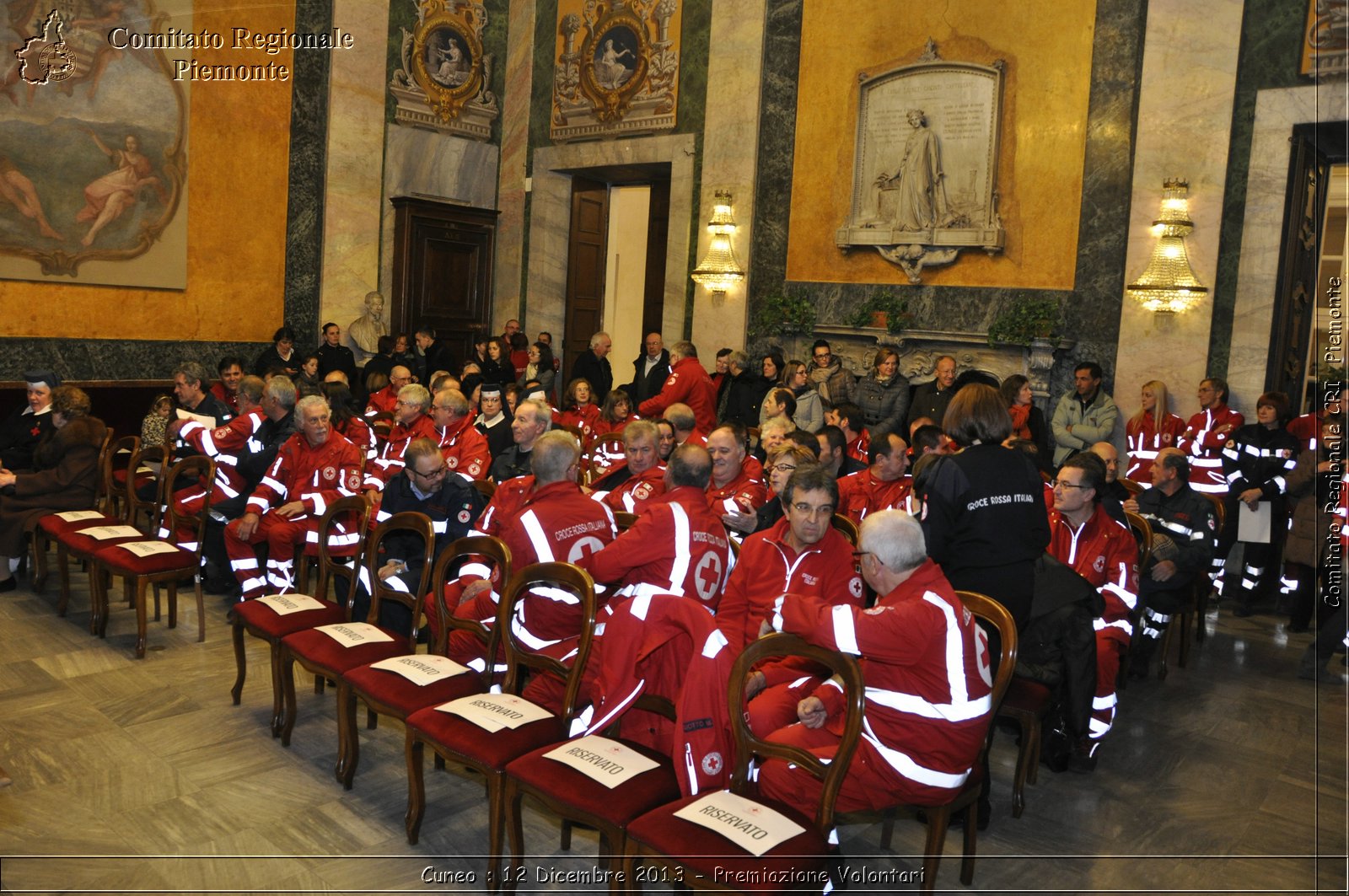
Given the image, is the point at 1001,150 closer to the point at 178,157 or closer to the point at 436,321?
the point at 436,321

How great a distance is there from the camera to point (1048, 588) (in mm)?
4395

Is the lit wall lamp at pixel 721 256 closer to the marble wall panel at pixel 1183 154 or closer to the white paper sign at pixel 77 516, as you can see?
the marble wall panel at pixel 1183 154

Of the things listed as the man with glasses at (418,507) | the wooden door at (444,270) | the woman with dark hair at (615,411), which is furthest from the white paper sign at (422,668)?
the wooden door at (444,270)

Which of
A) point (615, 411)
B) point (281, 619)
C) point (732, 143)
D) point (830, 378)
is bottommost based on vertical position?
point (281, 619)

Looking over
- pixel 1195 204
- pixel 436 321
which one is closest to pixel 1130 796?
pixel 1195 204

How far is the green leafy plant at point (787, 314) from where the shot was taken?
1169cm

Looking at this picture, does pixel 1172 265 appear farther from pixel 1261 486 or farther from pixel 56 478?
pixel 56 478

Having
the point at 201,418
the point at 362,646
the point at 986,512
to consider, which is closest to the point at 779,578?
the point at 986,512

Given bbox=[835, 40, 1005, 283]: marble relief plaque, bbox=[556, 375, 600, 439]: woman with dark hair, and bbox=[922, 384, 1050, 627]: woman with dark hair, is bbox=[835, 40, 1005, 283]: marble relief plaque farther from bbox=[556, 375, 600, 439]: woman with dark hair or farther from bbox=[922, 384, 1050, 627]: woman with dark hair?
bbox=[922, 384, 1050, 627]: woman with dark hair

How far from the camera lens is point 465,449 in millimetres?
6770

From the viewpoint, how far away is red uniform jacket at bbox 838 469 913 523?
584 cm

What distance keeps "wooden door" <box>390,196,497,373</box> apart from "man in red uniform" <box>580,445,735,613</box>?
34.8 feet

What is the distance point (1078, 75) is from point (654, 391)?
213 inches

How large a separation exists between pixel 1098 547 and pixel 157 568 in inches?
194
